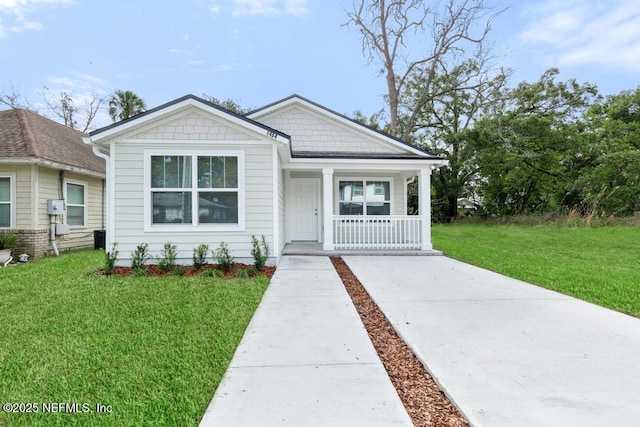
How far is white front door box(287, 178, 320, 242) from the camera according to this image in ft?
39.2

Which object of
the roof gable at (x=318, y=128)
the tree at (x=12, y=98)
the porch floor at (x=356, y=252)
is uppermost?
the tree at (x=12, y=98)

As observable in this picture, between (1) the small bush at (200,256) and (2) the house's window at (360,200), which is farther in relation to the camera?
(2) the house's window at (360,200)

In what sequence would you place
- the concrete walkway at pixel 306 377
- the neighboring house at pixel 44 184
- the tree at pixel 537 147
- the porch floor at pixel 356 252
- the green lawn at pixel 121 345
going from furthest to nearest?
the tree at pixel 537 147
the porch floor at pixel 356 252
the neighboring house at pixel 44 184
the green lawn at pixel 121 345
the concrete walkway at pixel 306 377

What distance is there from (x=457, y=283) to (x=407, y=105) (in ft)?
71.5

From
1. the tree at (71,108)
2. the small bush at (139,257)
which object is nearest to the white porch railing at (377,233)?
the small bush at (139,257)

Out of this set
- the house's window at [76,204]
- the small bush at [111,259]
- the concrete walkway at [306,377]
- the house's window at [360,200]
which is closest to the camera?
the concrete walkway at [306,377]

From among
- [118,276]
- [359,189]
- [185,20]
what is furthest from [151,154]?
[185,20]

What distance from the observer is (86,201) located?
11.6 metres

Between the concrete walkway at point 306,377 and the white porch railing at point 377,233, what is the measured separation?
5638 mm

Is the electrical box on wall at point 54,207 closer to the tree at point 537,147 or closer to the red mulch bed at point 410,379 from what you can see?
the red mulch bed at point 410,379

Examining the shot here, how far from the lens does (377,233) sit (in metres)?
10.5

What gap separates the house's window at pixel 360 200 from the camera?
11.6m

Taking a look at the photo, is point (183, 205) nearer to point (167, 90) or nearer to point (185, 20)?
point (185, 20)

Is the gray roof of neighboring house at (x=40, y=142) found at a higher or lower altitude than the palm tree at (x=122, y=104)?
lower
